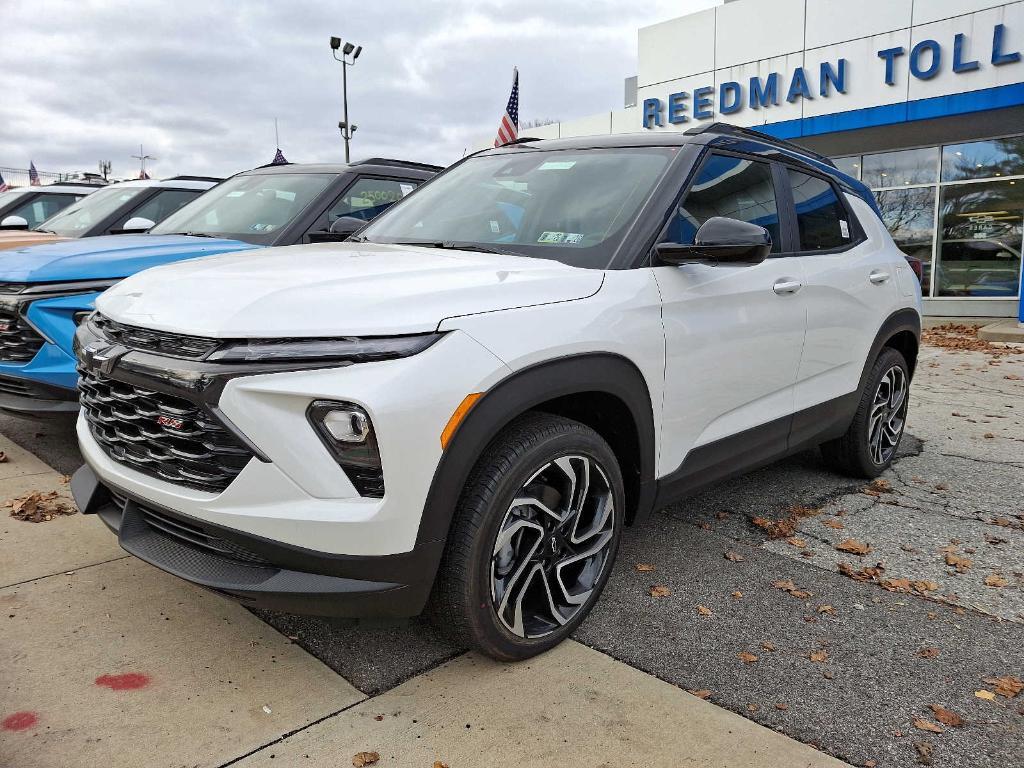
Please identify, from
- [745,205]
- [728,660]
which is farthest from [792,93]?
[728,660]

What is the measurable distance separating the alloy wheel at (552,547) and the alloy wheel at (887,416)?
2448 millimetres

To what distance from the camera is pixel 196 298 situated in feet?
8.04

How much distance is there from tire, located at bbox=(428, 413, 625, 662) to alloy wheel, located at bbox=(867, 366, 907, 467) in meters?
2.46

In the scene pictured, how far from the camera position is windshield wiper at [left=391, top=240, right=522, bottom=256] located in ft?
10.2

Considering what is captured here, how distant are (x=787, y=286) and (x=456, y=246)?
4.97ft

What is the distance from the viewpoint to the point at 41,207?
10820 millimetres

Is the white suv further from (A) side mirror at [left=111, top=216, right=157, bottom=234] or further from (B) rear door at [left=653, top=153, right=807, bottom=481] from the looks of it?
(A) side mirror at [left=111, top=216, right=157, bottom=234]

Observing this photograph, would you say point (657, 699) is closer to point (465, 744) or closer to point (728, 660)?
point (728, 660)

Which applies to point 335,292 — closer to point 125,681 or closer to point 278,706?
point 278,706

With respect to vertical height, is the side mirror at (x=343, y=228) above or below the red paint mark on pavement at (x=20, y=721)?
above

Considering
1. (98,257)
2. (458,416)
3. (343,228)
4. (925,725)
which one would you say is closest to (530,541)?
(458,416)

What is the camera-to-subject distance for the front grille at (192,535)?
7.59 feet

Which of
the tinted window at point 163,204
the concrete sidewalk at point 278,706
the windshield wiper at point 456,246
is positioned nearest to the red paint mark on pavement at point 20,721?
the concrete sidewalk at point 278,706

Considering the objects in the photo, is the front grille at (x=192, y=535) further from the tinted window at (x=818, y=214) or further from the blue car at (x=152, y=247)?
the tinted window at (x=818, y=214)
